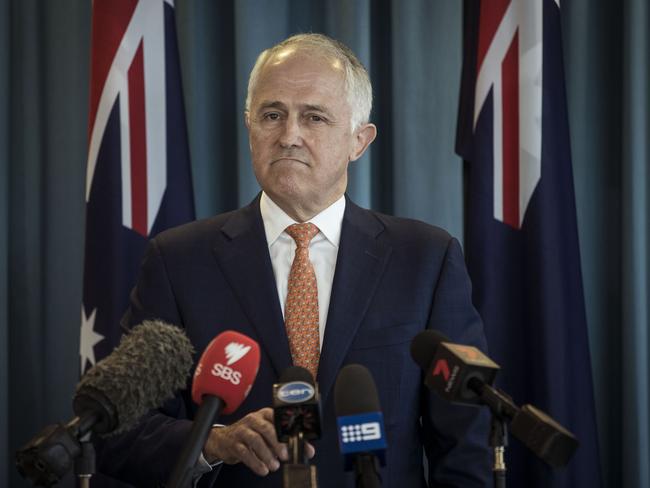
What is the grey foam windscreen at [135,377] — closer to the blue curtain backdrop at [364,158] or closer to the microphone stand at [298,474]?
the microphone stand at [298,474]

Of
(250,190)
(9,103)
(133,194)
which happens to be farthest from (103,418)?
(9,103)

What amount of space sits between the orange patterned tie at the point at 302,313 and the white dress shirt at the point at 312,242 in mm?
38

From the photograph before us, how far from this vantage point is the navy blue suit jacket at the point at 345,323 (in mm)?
2057

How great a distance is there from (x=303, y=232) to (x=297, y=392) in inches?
42.6

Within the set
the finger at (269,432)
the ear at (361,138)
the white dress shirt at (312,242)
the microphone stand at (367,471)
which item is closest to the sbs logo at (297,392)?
the microphone stand at (367,471)

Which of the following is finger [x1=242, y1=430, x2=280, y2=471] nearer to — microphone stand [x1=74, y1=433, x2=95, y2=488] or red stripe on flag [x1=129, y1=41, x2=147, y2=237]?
microphone stand [x1=74, y1=433, x2=95, y2=488]

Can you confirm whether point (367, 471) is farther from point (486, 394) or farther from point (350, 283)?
point (350, 283)

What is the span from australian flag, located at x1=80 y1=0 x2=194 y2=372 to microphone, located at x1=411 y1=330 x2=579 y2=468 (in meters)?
2.03

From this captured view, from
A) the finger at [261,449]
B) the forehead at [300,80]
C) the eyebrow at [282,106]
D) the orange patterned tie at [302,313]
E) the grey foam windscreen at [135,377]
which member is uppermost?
the forehead at [300,80]

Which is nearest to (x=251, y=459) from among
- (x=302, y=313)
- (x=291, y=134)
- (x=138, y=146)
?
(x=302, y=313)

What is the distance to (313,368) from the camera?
2102 millimetres

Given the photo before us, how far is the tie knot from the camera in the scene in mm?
2242

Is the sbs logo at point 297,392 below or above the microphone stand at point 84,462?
above

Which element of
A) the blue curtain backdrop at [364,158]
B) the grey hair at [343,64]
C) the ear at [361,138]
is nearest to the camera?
the grey hair at [343,64]
